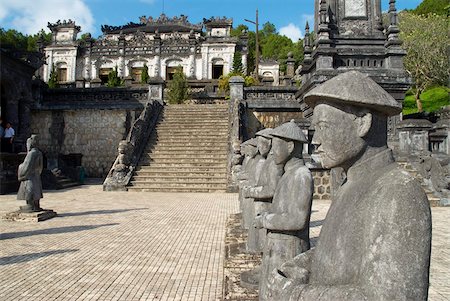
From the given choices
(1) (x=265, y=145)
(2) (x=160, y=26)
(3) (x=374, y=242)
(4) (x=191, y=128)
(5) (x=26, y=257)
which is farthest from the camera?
(2) (x=160, y=26)

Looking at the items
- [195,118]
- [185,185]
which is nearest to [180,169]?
[185,185]

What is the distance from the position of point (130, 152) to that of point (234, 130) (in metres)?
4.46

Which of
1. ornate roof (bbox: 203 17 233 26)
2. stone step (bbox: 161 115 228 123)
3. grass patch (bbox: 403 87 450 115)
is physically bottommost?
stone step (bbox: 161 115 228 123)

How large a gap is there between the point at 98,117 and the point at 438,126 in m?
15.9

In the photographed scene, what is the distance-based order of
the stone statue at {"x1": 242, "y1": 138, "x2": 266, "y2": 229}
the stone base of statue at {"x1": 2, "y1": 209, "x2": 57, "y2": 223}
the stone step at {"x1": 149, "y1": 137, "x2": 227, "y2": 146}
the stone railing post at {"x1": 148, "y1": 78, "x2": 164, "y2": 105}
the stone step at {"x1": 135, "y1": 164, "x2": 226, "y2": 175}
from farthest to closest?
1. the stone railing post at {"x1": 148, "y1": 78, "x2": 164, "y2": 105}
2. the stone step at {"x1": 149, "y1": 137, "x2": 227, "y2": 146}
3. the stone step at {"x1": 135, "y1": 164, "x2": 226, "y2": 175}
4. the stone base of statue at {"x1": 2, "y1": 209, "x2": 57, "y2": 223}
5. the stone statue at {"x1": 242, "y1": 138, "x2": 266, "y2": 229}

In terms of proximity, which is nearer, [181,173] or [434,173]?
[434,173]

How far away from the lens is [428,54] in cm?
3241

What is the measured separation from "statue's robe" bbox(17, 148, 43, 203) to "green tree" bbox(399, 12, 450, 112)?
99.7 ft

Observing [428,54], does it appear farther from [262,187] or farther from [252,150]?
[262,187]

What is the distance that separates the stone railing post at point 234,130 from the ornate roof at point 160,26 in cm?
3551

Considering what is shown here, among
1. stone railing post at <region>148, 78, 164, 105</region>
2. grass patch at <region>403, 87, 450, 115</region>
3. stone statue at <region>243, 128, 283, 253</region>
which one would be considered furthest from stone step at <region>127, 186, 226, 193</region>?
grass patch at <region>403, 87, 450, 115</region>

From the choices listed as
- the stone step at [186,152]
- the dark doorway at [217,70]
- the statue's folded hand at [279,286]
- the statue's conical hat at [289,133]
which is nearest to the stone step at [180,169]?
the stone step at [186,152]

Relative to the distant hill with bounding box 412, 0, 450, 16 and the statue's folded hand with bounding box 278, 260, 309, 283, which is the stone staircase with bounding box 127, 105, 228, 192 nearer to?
the statue's folded hand with bounding box 278, 260, 309, 283

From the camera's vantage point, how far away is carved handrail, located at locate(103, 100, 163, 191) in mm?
14383
